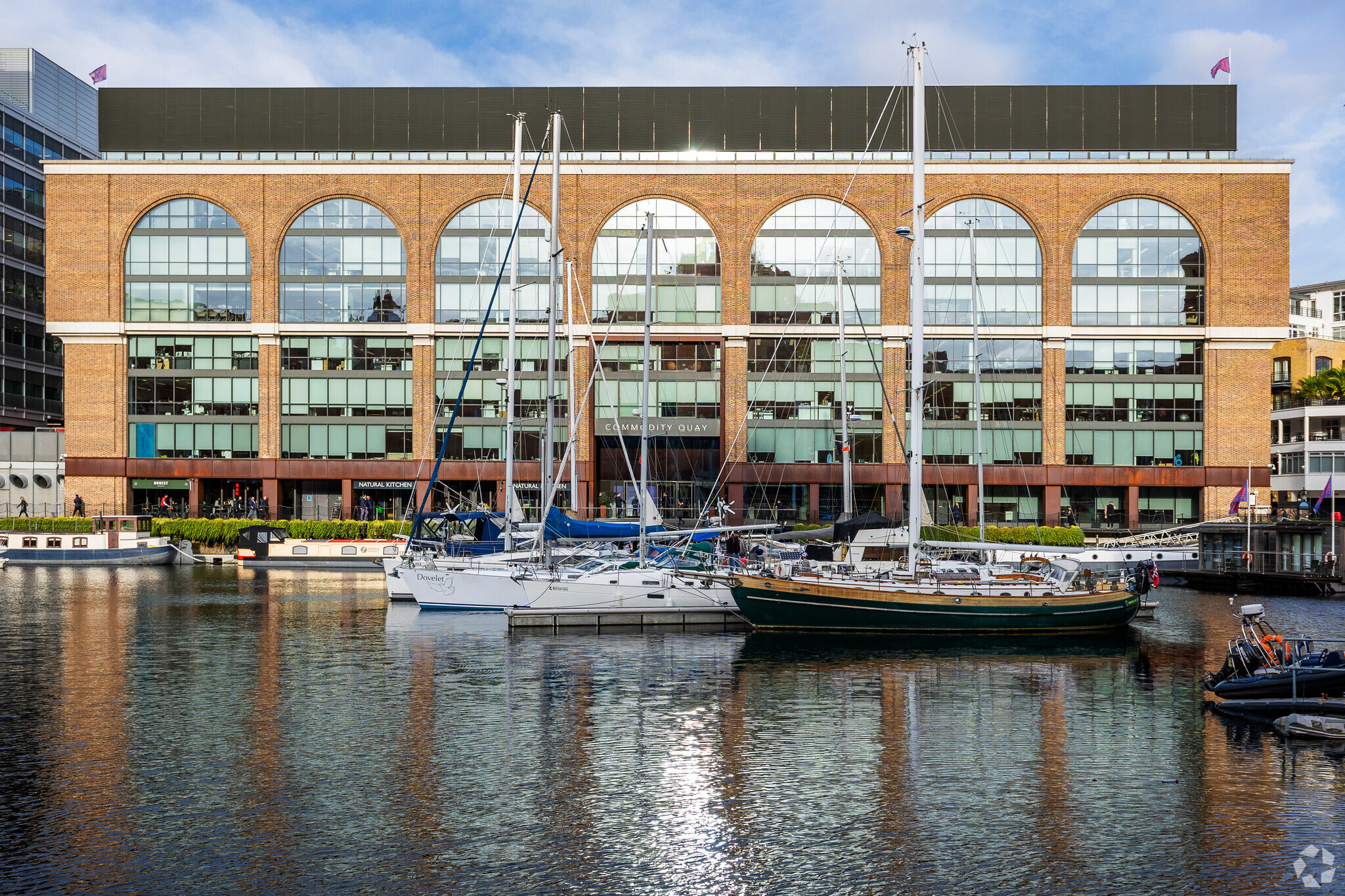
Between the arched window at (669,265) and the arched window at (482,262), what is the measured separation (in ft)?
15.2

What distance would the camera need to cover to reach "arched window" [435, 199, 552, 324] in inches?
3529

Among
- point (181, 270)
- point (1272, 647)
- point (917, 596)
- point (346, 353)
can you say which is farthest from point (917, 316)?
point (181, 270)

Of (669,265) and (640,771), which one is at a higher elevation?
(669,265)

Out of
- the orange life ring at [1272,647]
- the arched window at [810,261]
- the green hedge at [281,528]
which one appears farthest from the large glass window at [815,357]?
the orange life ring at [1272,647]

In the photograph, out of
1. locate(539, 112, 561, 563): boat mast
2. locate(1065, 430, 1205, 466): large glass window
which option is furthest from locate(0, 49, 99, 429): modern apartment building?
locate(1065, 430, 1205, 466): large glass window

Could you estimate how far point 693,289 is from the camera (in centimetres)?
9062

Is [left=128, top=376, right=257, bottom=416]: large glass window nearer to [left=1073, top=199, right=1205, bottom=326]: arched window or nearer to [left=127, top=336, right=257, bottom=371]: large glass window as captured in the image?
[left=127, top=336, right=257, bottom=371]: large glass window

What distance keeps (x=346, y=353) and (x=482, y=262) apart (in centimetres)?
1296

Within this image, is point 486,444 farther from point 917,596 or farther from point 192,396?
point 917,596

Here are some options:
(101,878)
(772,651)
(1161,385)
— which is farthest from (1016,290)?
(101,878)

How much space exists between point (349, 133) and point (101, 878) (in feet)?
274

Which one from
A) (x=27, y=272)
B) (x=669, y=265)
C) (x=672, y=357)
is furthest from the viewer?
(x=27, y=272)

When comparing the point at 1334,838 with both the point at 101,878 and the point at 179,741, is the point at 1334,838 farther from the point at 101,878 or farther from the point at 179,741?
the point at 179,741

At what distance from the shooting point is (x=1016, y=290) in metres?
90.2
